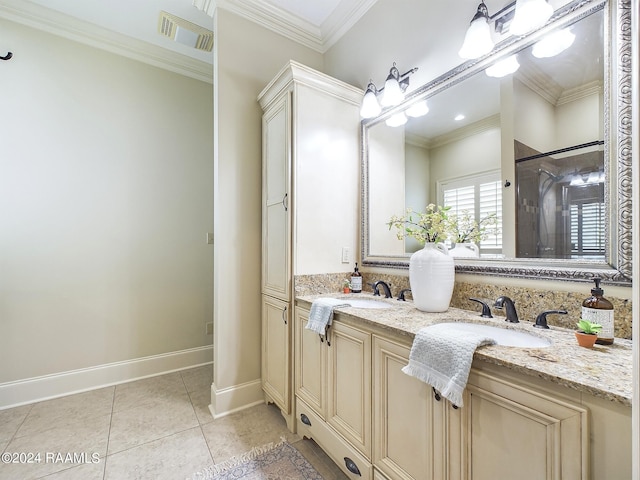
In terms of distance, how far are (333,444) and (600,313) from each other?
4.16 feet

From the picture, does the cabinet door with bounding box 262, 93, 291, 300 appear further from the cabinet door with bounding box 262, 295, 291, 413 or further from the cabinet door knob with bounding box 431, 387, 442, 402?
the cabinet door knob with bounding box 431, 387, 442, 402

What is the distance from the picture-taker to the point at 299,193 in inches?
72.1

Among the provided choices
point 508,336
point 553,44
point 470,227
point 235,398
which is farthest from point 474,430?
point 235,398

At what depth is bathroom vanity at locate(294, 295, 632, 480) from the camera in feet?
2.10

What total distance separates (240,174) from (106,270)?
155 cm

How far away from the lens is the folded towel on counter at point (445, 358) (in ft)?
2.73

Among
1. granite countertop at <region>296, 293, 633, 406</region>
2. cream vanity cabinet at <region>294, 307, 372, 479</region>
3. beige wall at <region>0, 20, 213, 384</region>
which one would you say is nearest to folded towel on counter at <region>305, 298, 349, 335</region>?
cream vanity cabinet at <region>294, 307, 372, 479</region>

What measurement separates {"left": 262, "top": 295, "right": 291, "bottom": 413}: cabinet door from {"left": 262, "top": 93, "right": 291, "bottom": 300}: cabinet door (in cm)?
12

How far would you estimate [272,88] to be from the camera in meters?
2.00

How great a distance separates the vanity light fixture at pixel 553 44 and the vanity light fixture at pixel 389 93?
0.65 m

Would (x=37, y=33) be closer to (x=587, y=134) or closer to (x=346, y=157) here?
(x=346, y=157)

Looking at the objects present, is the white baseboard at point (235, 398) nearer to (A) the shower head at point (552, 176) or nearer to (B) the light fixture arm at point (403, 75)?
(A) the shower head at point (552, 176)

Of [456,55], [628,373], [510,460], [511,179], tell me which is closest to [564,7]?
[456,55]

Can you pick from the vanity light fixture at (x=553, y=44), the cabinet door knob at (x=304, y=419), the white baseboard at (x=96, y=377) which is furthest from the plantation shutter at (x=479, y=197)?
the white baseboard at (x=96, y=377)
